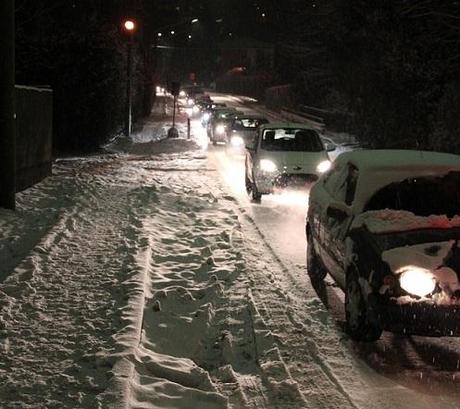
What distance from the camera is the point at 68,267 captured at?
320 inches

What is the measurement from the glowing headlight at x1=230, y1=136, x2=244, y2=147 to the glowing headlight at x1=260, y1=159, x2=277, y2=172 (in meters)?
10.5

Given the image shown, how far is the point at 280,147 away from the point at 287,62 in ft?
173

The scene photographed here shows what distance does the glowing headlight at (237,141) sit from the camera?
80.1 ft

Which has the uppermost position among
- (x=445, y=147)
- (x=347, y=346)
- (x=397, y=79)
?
(x=397, y=79)

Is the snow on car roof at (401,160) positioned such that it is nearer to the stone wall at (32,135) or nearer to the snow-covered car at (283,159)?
the snow-covered car at (283,159)

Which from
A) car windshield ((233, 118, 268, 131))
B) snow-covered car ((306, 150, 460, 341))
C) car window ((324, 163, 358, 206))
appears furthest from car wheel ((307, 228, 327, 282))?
car windshield ((233, 118, 268, 131))

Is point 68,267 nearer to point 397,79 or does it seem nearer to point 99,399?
point 99,399

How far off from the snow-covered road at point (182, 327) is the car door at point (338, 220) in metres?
0.49

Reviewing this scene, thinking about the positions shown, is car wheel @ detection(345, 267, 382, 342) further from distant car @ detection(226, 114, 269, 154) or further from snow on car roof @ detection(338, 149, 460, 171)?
distant car @ detection(226, 114, 269, 154)

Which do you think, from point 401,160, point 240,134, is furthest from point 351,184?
point 240,134

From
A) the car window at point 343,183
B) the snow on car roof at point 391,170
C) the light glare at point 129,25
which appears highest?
the light glare at point 129,25

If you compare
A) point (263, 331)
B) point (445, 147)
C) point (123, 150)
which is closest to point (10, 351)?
point (263, 331)

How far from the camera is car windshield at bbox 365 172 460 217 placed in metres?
6.62

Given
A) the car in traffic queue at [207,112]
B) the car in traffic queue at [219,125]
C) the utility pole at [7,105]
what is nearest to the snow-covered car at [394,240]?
the utility pole at [7,105]
